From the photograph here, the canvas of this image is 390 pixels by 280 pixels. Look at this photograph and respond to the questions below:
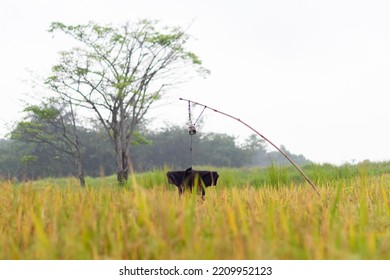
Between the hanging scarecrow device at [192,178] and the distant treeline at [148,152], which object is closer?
the hanging scarecrow device at [192,178]

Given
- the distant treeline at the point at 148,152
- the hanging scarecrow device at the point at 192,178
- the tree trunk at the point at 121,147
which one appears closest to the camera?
the hanging scarecrow device at the point at 192,178

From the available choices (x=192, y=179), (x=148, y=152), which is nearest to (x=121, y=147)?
(x=192, y=179)

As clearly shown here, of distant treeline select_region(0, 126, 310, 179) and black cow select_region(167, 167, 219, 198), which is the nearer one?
black cow select_region(167, 167, 219, 198)

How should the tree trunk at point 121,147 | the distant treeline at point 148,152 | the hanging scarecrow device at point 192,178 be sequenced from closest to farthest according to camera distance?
the hanging scarecrow device at point 192,178 → the tree trunk at point 121,147 → the distant treeline at point 148,152

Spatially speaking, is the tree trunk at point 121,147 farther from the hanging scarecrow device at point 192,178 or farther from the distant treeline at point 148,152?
the distant treeline at point 148,152

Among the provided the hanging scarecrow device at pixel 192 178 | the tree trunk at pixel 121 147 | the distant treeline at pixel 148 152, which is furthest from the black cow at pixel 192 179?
the distant treeline at pixel 148 152

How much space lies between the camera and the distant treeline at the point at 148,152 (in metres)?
31.2

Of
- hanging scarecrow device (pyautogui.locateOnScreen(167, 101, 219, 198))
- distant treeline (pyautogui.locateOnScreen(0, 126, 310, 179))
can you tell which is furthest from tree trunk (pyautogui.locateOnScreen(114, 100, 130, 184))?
distant treeline (pyautogui.locateOnScreen(0, 126, 310, 179))

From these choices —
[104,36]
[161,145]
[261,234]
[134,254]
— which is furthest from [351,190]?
[161,145]

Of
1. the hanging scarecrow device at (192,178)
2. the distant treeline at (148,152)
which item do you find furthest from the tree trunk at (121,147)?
the distant treeline at (148,152)

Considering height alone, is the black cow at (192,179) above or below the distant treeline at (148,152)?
below

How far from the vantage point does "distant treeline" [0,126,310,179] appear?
31203 mm

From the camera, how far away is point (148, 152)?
37.9 metres

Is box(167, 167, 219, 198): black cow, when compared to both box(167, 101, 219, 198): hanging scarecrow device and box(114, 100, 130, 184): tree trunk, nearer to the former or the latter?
box(167, 101, 219, 198): hanging scarecrow device
